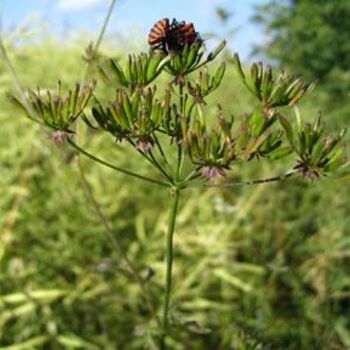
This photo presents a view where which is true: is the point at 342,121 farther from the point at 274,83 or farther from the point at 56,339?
the point at 274,83

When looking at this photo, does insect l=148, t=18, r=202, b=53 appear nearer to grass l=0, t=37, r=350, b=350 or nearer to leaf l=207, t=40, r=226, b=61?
leaf l=207, t=40, r=226, b=61

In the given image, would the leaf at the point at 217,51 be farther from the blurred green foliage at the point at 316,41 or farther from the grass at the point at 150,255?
the blurred green foliage at the point at 316,41

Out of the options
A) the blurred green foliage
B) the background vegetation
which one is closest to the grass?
the background vegetation

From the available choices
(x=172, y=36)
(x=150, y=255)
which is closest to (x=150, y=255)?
(x=150, y=255)

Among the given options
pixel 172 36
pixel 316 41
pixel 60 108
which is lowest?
pixel 60 108

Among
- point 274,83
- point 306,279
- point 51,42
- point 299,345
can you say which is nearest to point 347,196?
point 306,279

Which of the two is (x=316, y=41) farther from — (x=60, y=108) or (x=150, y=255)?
(x=60, y=108)
